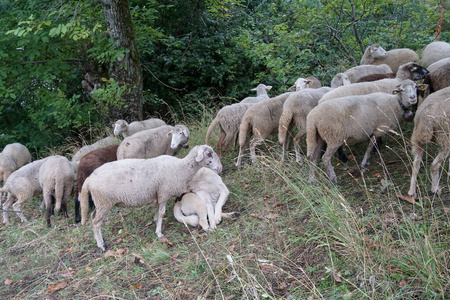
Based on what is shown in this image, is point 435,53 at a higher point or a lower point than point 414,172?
higher

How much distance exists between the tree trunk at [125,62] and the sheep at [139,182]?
4.43 metres

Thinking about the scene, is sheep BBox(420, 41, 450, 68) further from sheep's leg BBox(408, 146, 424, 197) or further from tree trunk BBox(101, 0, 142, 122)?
tree trunk BBox(101, 0, 142, 122)

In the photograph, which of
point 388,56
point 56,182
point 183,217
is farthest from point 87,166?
point 388,56

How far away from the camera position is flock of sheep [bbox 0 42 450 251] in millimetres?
5301

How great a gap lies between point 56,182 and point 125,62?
380 centimetres

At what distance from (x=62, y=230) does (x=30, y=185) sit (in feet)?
4.17

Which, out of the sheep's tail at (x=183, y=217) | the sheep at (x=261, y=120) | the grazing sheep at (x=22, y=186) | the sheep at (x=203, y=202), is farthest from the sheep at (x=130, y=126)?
the sheep's tail at (x=183, y=217)

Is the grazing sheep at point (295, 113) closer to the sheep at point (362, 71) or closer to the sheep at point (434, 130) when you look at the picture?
the sheep at point (434, 130)

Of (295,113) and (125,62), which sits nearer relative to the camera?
(295,113)

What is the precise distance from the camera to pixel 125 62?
9.72 metres

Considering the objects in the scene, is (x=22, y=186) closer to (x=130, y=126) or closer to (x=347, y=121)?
(x=130, y=126)

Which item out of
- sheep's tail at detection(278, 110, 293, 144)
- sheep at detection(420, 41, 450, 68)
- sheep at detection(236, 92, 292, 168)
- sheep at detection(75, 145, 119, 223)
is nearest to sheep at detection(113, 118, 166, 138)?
sheep at detection(75, 145, 119, 223)

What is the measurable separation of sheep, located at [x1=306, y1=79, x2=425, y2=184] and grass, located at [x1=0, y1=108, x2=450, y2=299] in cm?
50

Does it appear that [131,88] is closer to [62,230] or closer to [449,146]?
[62,230]
